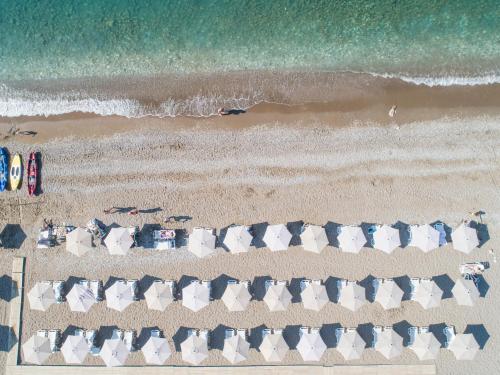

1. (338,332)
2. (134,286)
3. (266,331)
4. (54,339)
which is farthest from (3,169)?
(338,332)

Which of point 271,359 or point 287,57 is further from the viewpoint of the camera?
point 287,57

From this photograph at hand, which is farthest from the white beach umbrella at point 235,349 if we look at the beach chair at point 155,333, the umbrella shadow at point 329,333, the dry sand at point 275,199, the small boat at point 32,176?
the small boat at point 32,176

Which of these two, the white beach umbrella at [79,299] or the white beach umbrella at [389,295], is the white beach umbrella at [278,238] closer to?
the white beach umbrella at [389,295]

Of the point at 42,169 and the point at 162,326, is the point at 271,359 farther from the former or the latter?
the point at 42,169

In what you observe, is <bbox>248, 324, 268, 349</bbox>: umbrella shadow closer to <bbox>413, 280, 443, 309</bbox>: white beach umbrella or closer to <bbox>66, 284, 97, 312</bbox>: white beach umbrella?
<bbox>413, 280, 443, 309</bbox>: white beach umbrella

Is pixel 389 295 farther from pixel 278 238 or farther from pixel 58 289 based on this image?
pixel 58 289

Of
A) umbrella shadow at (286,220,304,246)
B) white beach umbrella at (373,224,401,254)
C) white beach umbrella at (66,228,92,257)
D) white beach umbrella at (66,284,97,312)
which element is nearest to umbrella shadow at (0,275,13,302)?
white beach umbrella at (66,284,97,312)

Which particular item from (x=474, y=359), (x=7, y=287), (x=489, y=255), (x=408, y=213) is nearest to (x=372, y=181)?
(x=408, y=213)

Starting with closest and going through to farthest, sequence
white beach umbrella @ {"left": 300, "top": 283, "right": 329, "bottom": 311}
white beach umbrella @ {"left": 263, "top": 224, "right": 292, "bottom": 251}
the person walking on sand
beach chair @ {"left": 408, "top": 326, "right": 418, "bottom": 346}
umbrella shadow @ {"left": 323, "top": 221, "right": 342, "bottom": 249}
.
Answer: white beach umbrella @ {"left": 300, "top": 283, "right": 329, "bottom": 311}
white beach umbrella @ {"left": 263, "top": 224, "right": 292, "bottom": 251}
beach chair @ {"left": 408, "top": 326, "right": 418, "bottom": 346}
umbrella shadow @ {"left": 323, "top": 221, "right": 342, "bottom": 249}
the person walking on sand
